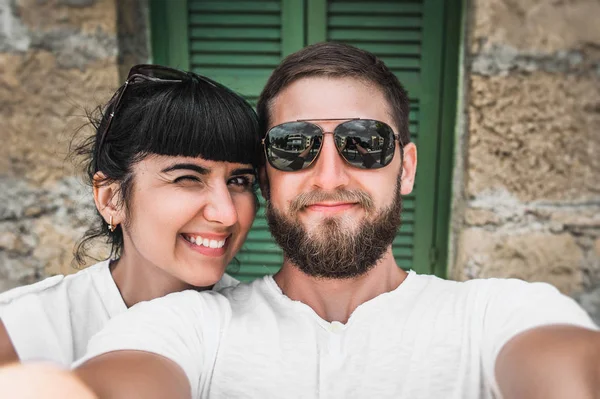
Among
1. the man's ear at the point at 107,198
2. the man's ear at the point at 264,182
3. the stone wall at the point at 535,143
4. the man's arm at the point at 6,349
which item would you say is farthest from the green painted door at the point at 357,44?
the man's arm at the point at 6,349

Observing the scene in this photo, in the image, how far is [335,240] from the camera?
148 centimetres

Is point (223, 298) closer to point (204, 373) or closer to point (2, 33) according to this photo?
point (204, 373)

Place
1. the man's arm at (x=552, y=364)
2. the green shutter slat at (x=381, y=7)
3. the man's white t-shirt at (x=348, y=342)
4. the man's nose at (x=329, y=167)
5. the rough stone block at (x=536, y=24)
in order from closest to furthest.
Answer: the man's arm at (x=552, y=364) < the man's white t-shirt at (x=348, y=342) < the man's nose at (x=329, y=167) < the rough stone block at (x=536, y=24) < the green shutter slat at (x=381, y=7)

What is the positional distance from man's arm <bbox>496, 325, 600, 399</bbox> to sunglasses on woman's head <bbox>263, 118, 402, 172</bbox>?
0.66 m

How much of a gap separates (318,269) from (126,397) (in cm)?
67

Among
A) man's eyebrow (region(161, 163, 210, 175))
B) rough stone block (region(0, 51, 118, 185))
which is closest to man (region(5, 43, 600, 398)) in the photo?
man's eyebrow (region(161, 163, 210, 175))

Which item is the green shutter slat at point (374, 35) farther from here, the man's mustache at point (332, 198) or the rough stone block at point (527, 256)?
the man's mustache at point (332, 198)

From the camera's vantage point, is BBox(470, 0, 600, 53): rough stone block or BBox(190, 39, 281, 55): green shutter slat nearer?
BBox(470, 0, 600, 53): rough stone block

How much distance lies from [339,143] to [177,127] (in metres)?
0.51

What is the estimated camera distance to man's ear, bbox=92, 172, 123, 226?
1.63 meters

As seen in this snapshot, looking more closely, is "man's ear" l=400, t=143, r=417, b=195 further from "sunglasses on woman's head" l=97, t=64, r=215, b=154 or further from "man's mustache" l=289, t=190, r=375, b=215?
"sunglasses on woman's head" l=97, t=64, r=215, b=154

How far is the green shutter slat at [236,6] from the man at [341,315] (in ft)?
3.31

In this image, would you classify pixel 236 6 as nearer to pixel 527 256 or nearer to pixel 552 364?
pixel 527 256

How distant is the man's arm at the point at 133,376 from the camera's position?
1056 mm
